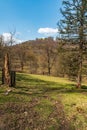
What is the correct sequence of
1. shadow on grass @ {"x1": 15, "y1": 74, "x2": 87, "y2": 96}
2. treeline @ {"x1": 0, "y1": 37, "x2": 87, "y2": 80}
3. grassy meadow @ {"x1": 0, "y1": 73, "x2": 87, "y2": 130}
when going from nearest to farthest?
grassy meadow @ {"x1": 0, "y1": 73, "x2": 87, "y2": 130} → shadow on grass @ {"x1": 15, "y1": 74, "x2": 87, "y2": 96} → treeline @ {"x1": 0, "y1": 37, "x2": 87, "y2": 80}

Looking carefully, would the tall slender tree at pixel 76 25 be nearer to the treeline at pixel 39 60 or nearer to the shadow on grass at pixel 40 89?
the shadow on grass at pixel 40 89

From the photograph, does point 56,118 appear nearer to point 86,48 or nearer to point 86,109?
point 86,109

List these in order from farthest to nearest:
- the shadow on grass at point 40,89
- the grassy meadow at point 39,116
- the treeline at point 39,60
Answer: the treeline at point 39,60 → the shadow on grass at point 40,89 → the grassy meadow at point 39,116

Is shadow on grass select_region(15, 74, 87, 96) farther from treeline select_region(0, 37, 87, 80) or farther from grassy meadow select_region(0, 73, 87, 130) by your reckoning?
treeline select_region(0, 37, 87, 80)

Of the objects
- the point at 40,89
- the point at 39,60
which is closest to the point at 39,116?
the point at 40,89

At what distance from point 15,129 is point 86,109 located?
6.05 metres

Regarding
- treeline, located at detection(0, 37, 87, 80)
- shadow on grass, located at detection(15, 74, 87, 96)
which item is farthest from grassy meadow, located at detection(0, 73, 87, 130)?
treeline, located at detection(0, 37, 87, 80)

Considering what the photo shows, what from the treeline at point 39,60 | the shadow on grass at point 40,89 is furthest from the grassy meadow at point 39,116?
the treeline at point 39,60

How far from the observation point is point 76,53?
80.7ft

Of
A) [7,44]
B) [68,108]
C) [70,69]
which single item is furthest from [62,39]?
[7,44]

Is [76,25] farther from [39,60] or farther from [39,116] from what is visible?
[39,60]

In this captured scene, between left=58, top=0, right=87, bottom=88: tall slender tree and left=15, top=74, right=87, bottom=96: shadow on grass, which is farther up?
left=58, top=0, right=87, bottom=88: tall slender tree

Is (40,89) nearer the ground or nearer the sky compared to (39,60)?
nearer the ground

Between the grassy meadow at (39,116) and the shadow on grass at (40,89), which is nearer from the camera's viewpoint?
the grassy meadow at (39,116)
